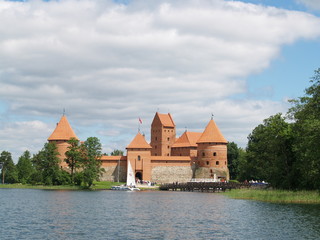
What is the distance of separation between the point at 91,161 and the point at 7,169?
3012 cm

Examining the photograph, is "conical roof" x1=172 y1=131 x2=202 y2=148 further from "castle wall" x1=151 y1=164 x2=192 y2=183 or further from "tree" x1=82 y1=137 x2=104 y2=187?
"tree" x1=82 y1=137 x2=104 y2=187

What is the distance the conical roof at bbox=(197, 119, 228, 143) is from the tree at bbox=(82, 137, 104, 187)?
18907 millimetres

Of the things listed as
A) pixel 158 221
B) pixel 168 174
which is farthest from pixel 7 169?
pixel 158 221

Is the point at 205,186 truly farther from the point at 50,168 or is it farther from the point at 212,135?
the point at 50,168

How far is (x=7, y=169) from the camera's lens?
8562 cm

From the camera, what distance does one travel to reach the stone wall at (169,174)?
74.8 meters

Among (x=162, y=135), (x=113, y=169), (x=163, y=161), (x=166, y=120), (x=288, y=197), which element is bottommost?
(x=288, y=197)

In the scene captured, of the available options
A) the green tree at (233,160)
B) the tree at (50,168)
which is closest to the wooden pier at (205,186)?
the tree at (50,168)

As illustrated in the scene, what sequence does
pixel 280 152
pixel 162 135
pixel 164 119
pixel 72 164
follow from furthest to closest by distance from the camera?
pixel 164 119 < pixel 162 135 < pixel 72 164 < pixel 280 152

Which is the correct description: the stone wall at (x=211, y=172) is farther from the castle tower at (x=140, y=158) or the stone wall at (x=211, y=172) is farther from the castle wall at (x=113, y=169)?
the castle wall at (x=113, y=169)

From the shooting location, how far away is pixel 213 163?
247 ft

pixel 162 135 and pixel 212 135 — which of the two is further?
pixel 162 135

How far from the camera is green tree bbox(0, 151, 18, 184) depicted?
82.7 meters

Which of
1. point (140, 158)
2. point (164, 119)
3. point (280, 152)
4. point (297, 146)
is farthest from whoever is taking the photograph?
point (164, 119)
